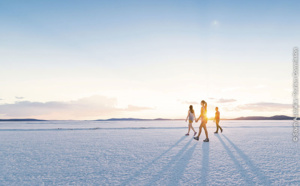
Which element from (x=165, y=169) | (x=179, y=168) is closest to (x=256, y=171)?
(x=179, y=168)

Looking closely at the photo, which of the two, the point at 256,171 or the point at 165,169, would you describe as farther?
the point at 165,169

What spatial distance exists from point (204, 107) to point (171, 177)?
20.5 feet

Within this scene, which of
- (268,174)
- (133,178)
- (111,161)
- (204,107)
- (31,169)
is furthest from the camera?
(204,107)

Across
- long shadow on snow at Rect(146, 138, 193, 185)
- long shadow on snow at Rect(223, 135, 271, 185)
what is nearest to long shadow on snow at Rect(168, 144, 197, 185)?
long shadow on snow at Rect(146, 138, 193, 185)

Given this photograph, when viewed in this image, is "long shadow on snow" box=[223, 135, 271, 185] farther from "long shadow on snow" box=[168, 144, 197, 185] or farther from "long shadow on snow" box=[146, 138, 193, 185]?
"long shadow on snow" box=[146, 138, 193, 185]

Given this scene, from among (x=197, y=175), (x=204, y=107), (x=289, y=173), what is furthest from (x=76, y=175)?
(x=204, y=107)

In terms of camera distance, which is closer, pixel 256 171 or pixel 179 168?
pixel 256 171

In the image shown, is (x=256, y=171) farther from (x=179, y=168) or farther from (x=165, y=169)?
(x=165, y=169)

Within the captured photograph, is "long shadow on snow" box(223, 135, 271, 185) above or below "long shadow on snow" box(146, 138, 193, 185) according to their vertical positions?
above

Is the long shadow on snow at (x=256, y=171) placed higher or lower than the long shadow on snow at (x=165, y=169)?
higher

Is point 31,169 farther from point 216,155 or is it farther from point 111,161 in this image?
point 216,155

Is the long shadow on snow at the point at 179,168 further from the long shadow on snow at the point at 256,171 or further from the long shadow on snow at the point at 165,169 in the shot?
the long shadow on snow at the point at 256,171

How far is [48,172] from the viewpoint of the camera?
5.07 meters

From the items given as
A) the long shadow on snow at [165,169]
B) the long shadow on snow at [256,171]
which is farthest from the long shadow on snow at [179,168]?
the long shadow on snow at [256,171]
